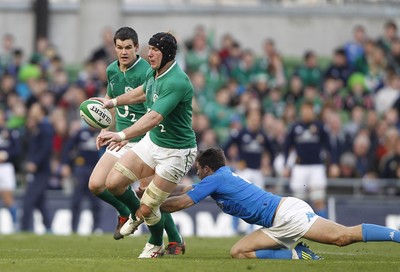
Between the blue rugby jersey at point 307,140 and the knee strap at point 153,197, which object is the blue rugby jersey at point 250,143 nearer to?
the blue rugby jersey at point 307,140

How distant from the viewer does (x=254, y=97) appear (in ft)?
82.4

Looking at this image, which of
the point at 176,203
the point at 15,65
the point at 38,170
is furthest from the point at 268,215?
the point at 15,65

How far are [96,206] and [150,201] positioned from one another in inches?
339

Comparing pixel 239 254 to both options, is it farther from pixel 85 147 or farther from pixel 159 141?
pixel 85 147

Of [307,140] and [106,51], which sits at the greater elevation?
[106,51]

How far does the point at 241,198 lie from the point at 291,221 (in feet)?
2.13

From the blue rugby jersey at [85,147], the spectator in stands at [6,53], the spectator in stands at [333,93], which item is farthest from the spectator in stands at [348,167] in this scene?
the spectator in stands at [6,53]

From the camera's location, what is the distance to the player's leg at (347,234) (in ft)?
44.1

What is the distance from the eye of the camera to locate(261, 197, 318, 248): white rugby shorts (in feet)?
44.4

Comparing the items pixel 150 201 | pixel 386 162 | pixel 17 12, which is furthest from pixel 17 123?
pixel 150 201

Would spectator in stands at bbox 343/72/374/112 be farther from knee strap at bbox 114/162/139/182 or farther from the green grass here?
knee strap at bbox 114/162/139/182

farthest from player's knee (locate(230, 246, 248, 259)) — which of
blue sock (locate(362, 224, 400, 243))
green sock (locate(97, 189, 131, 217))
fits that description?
green sock (locate(97, 189, 131, 217))

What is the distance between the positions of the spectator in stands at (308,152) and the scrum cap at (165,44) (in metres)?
9.13

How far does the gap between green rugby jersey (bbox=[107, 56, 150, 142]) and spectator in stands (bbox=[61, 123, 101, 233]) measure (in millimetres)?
7289
